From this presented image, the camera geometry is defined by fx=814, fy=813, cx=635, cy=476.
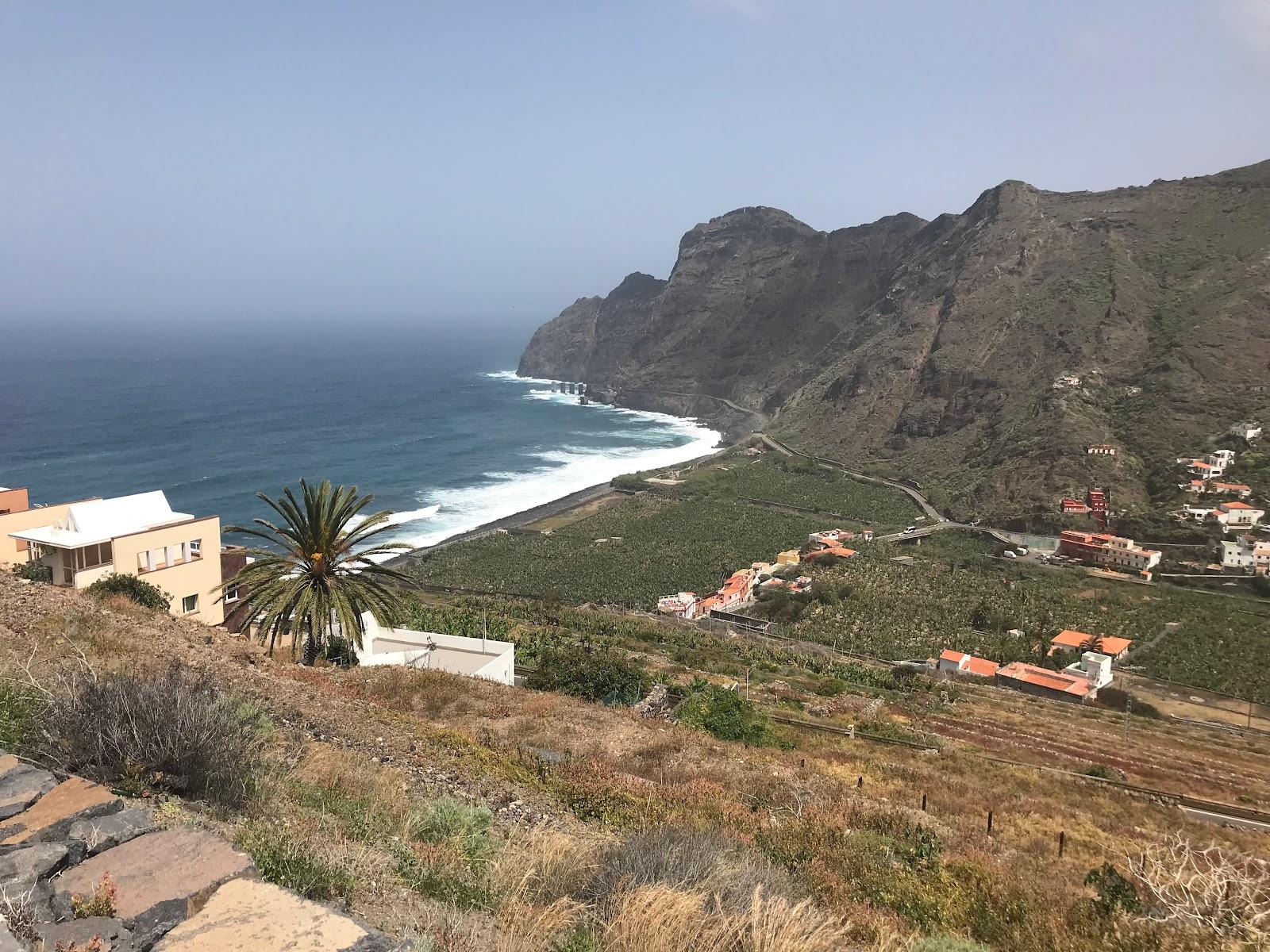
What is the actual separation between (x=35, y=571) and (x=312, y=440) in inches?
3183

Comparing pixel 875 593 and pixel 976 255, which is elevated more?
pixel 976 255

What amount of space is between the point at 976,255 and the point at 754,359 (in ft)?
141

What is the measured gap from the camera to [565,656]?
2102 cm

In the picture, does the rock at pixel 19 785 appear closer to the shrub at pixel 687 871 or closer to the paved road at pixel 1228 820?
the shrub at pixel 687 871

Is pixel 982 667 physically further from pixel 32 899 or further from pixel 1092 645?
pixel 32 899

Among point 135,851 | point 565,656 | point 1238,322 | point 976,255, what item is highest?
point 976,255

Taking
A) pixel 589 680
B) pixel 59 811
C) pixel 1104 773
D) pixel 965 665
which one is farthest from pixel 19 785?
pixel 965 665

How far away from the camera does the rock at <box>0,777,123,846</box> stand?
12.8 ft

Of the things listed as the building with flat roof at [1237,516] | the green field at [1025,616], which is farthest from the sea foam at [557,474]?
the building with flat roof at [1237,516]

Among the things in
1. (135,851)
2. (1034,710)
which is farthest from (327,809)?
(1034,710)

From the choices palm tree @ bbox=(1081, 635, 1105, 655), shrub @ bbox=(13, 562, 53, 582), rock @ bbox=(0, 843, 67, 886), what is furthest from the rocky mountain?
rock @ bbox=(0, 843, 67, 886)

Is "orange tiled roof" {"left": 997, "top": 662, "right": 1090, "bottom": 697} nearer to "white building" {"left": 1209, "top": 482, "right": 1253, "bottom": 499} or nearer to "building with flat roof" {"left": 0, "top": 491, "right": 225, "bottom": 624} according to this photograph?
"white building" {"left": 1209, "top": 482, "right": 1253, "bottom": 499}

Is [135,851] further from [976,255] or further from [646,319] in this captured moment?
[646,319]

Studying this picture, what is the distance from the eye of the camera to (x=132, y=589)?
17.2 meters
